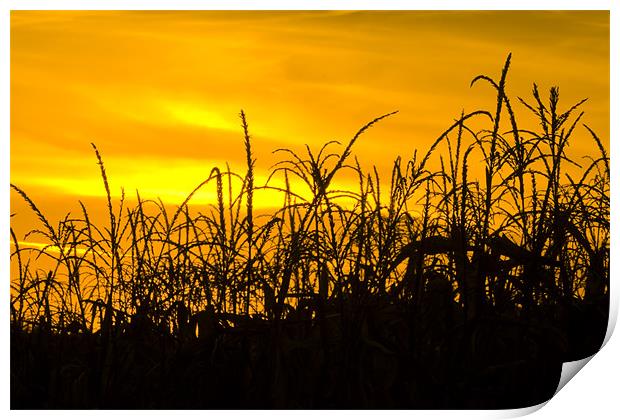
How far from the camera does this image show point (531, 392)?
211 centimetres

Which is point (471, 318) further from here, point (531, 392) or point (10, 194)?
point (10, 194)

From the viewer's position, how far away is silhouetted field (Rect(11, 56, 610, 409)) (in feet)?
6.65

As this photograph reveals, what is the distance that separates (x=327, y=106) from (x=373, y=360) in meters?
0.60

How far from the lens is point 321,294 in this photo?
2023 mm

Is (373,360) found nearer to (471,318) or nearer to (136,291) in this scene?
(471,318)

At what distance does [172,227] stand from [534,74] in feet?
3.11

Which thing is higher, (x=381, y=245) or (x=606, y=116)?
(x=606, y=116)

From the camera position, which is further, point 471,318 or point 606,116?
point 606,116

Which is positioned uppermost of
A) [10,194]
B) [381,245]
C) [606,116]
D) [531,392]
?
[606,116]

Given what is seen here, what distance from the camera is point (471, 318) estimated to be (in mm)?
2057

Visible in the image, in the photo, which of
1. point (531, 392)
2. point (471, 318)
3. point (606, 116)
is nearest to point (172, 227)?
point (471, 318)

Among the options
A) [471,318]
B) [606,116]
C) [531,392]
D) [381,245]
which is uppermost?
[606,116]

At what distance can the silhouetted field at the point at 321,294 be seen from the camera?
2.03m
